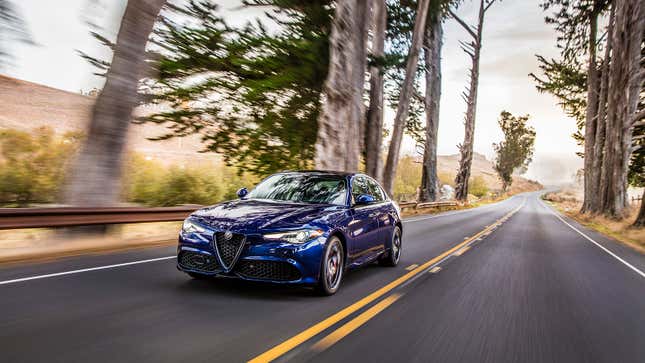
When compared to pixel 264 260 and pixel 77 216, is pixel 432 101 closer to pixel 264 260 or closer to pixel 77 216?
pixel 77 216

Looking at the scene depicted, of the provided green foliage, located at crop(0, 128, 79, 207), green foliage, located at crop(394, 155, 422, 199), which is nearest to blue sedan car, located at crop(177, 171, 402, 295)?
green foliage, located at crop(0, 128, 79, 207)

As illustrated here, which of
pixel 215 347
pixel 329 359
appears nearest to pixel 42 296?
pixel 215 347

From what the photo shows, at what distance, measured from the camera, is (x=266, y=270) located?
5691mm

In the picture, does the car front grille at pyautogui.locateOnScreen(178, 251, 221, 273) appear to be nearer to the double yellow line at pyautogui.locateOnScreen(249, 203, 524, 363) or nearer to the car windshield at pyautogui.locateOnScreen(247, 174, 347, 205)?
the double yellow line at pyautogui.locateOnScreen(249, 203, 524, 363)

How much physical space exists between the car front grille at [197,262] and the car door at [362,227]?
196 cm

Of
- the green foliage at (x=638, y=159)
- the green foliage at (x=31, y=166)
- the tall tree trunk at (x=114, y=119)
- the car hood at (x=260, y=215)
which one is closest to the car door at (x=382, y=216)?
the car hood at (x=260, y=215)

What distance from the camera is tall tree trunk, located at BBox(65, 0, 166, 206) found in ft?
33.5

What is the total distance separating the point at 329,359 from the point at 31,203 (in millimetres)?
13288

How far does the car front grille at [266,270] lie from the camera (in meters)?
5.64

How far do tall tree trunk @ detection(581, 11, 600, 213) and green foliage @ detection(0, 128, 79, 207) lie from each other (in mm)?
30799

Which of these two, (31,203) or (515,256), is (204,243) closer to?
(515,256)

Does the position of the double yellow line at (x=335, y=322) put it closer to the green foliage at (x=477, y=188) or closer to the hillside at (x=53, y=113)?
the hillside at (x=53, y=113)

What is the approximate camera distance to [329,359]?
13.2 ft

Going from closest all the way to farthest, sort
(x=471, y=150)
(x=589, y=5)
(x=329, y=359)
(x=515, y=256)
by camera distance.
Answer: (x=329, y=359) → (x=515, y=256) → (x=589, y=5) → (x=471, y=150)
